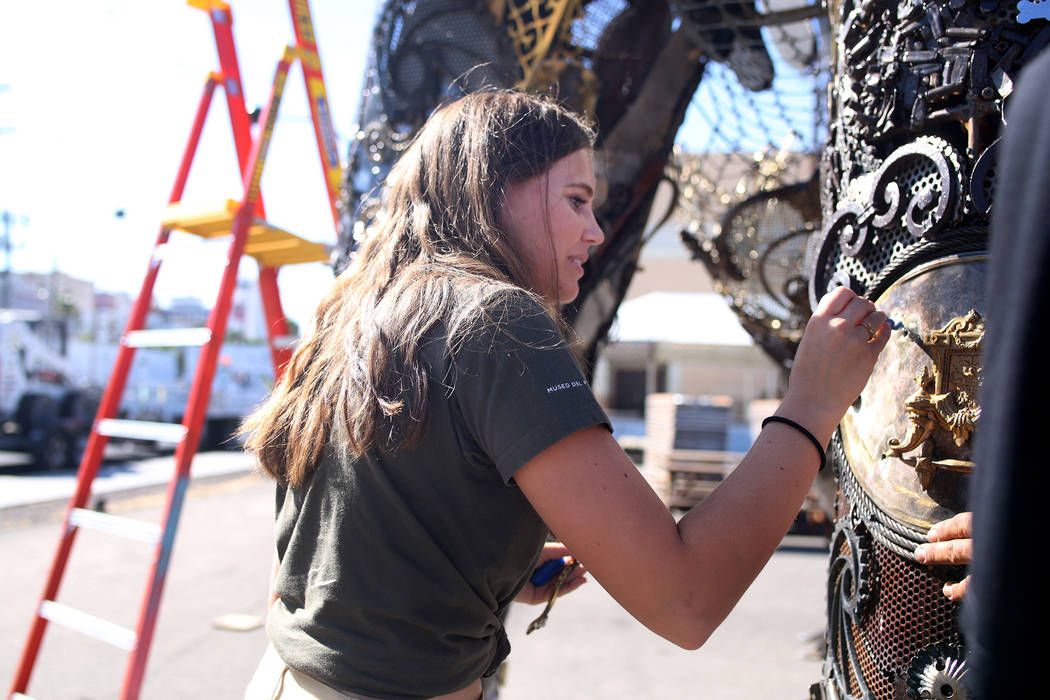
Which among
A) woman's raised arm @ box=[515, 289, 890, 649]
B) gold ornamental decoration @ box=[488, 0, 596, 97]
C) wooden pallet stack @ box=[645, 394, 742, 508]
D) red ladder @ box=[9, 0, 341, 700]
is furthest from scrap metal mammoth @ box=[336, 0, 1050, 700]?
wooden pallet stack @ box=[645, 394, 742, 508]

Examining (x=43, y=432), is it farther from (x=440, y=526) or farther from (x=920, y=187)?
(x=920, y=187)

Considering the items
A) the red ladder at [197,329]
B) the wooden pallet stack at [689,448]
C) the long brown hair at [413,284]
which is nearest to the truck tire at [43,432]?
the wooden pallet stack at [689,448]

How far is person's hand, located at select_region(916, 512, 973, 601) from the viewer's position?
44.6 inches

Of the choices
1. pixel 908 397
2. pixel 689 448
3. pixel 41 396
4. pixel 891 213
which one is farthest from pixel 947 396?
pixel 41 396

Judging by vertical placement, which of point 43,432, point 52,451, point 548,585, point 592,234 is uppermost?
point 592,234

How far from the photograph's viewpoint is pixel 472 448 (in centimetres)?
102

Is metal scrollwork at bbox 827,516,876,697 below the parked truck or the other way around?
the other way around

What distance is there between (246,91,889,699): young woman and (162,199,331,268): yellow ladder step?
6.13ft

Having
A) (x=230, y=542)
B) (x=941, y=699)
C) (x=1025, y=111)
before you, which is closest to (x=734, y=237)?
(x=941, y=699)

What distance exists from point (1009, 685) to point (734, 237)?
3.37 meters

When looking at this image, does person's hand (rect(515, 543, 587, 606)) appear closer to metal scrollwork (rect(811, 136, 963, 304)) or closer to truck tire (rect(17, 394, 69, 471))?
metal scrollwork (rect(811, 136, 963, 304))

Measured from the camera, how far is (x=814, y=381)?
1045 millimetres

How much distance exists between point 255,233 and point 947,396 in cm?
264

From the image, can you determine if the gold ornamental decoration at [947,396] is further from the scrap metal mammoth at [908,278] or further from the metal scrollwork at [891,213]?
the metal scrollwork at [891,213]
